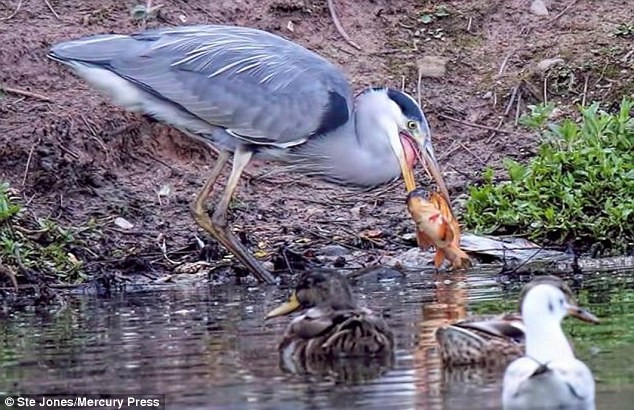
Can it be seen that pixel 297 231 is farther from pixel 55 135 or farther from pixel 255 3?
pixel 255 3

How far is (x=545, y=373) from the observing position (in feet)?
19.1

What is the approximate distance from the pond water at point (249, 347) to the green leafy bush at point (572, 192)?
1.04 m

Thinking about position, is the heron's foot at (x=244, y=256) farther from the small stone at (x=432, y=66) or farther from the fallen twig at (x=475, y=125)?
the small stone at (x=432, y=66)

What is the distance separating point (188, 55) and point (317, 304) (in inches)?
151

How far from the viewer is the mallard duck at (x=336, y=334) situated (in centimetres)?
725

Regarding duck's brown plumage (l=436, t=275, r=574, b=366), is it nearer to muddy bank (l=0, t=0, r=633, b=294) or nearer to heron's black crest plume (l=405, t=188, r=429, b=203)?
heron's black crest plume (l=405, t=188, r=429, b=203)

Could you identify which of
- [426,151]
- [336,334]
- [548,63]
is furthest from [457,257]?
[548,63]

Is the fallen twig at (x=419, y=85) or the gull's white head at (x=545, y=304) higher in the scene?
the fallen twig at (x=419, y=85)

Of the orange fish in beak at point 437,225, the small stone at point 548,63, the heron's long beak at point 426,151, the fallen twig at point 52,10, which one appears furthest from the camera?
the small stone at point 548,63

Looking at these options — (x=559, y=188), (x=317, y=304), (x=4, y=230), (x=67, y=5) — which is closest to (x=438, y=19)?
(x=67, y=5)

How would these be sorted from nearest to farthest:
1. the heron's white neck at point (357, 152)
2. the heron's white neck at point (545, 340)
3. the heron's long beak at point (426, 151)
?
the heron's white neck at point (545, 340)
the heron's long beak at point (426, 151)
the heron's white neck at point (357, 152)

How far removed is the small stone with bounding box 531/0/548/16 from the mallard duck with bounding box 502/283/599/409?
30.7ft

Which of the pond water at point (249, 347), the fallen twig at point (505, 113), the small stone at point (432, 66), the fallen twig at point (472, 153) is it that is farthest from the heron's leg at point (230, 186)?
the small stone at point (432, 66)

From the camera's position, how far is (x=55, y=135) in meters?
12.2
